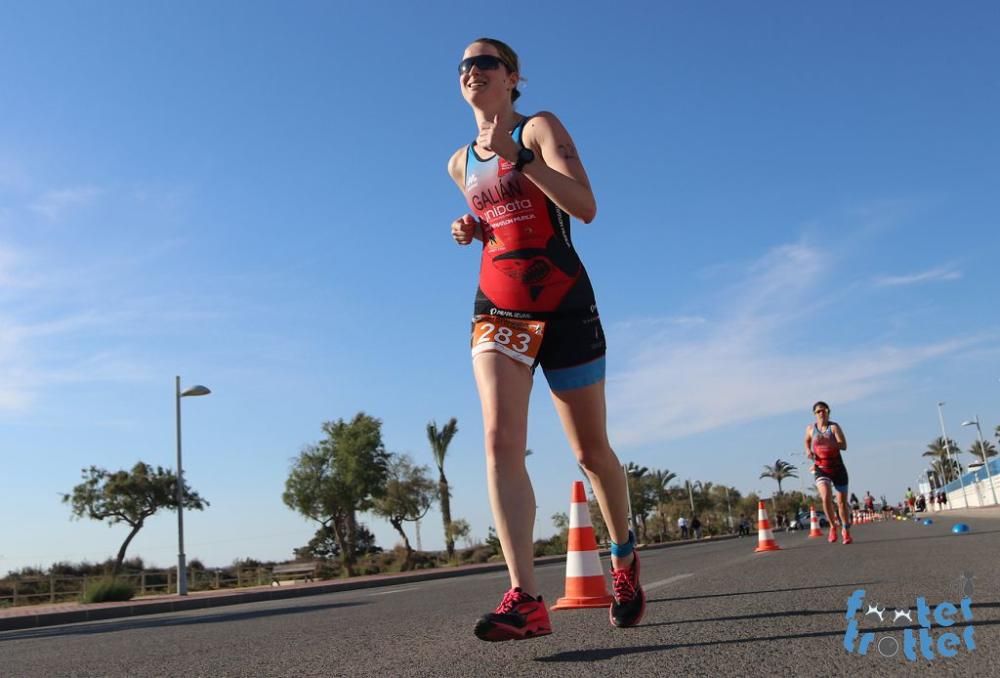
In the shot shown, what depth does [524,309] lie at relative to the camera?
355 cm

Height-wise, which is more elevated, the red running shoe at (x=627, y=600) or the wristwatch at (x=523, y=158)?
the wristwatch at (x=523, y=158)

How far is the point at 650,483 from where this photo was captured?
71125 mm

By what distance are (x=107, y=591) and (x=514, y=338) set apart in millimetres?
17904

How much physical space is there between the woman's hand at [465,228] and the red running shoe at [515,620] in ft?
4.63

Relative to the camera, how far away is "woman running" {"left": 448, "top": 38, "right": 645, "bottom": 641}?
340 cm

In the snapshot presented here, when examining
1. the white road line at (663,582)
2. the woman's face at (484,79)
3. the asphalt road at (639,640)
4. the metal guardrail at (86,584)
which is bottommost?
the metal guardrail at (86,584)

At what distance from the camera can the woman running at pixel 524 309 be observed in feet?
11.2

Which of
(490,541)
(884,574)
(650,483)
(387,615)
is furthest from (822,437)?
(650,483)

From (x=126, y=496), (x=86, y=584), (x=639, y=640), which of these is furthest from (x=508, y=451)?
(x=126, y=496)

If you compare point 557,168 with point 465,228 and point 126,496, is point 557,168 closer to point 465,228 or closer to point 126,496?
point 465,228

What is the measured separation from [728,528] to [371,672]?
73.6 meters

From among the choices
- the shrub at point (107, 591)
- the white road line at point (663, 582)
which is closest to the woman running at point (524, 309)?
the white road line at point (663, 582)

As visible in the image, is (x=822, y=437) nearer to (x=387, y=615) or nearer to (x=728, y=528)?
(x=387, y=615)

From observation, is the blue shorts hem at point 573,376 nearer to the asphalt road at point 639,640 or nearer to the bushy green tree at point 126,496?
the asphalt road at point 639,640
